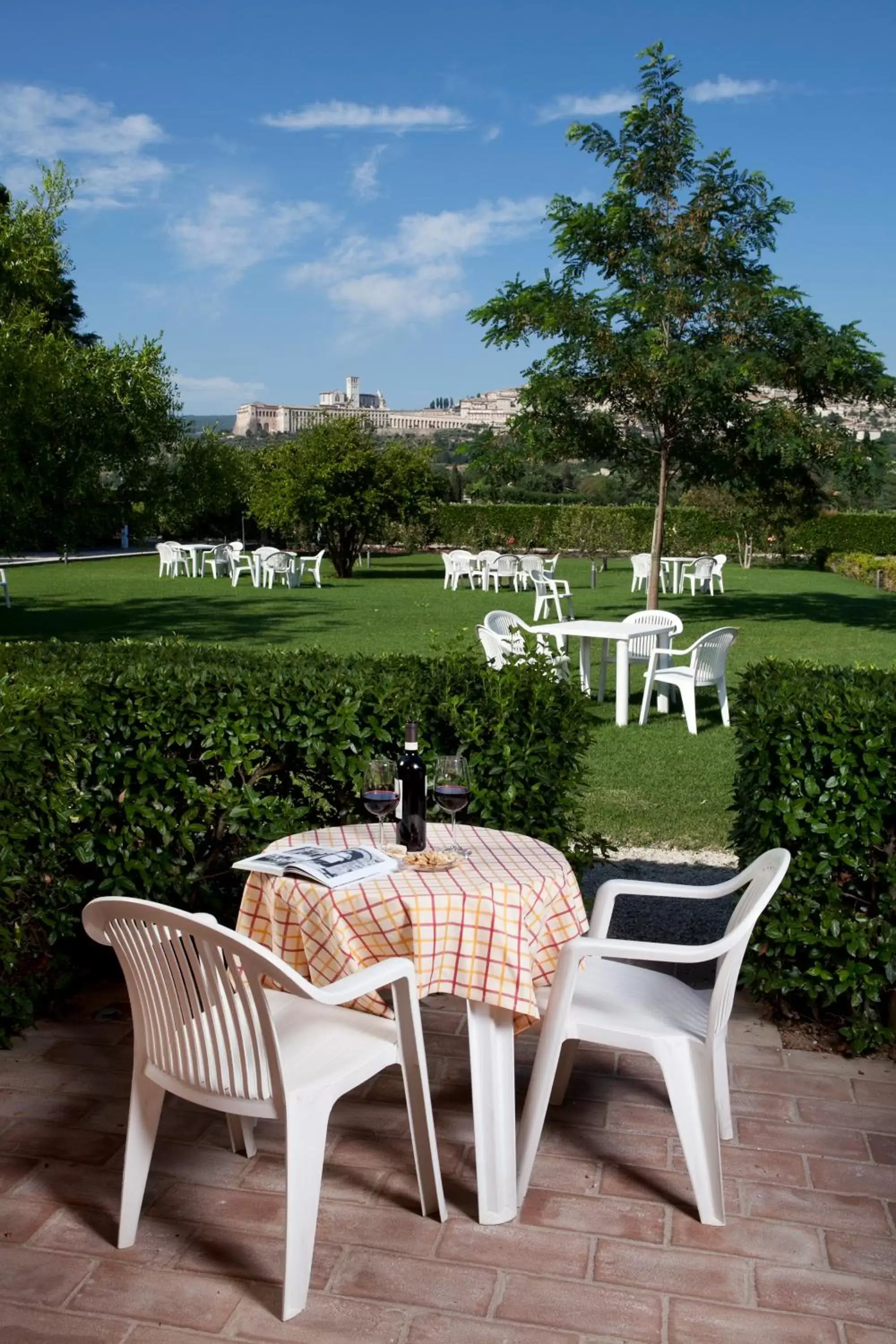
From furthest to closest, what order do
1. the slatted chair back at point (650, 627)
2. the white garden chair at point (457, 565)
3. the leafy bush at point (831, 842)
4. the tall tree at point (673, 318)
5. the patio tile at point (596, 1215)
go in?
the white garden chair at point (457, 565)
the tall tree at point (673, 318)
the slatted chair back at point (650, 627)
the leafy bush at point (831, 842)
the patio tile at point (596, 1215)

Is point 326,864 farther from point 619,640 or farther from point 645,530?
point 645,530

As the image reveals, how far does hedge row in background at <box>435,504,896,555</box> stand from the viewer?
33.4m

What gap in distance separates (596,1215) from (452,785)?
1.13 meters

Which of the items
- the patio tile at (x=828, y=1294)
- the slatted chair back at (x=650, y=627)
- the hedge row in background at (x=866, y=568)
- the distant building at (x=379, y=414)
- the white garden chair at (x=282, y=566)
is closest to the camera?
the patio tile at (x=828, y=1294)

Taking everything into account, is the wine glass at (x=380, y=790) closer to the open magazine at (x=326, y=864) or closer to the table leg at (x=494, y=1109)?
the open magazine at (x=326, y=864)

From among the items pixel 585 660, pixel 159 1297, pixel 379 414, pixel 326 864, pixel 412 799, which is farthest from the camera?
pixel 379 414

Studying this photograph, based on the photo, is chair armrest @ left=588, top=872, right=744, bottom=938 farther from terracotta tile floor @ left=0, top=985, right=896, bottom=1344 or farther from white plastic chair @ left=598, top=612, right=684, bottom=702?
white plastic chair @ left=598, top=612, right=684, bottom=702

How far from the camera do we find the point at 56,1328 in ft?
7.65

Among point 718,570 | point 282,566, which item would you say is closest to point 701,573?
→ point 718,570

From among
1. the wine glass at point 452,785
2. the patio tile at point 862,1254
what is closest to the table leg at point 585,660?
the wine glass at point 452,785

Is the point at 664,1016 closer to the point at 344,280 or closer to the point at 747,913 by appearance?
the point at 747,913

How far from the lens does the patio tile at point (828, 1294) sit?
242 cm

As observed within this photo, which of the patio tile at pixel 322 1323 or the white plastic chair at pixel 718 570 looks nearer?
the patio tile at pixel 322 1323

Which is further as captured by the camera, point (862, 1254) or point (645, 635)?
point (645, 635)
